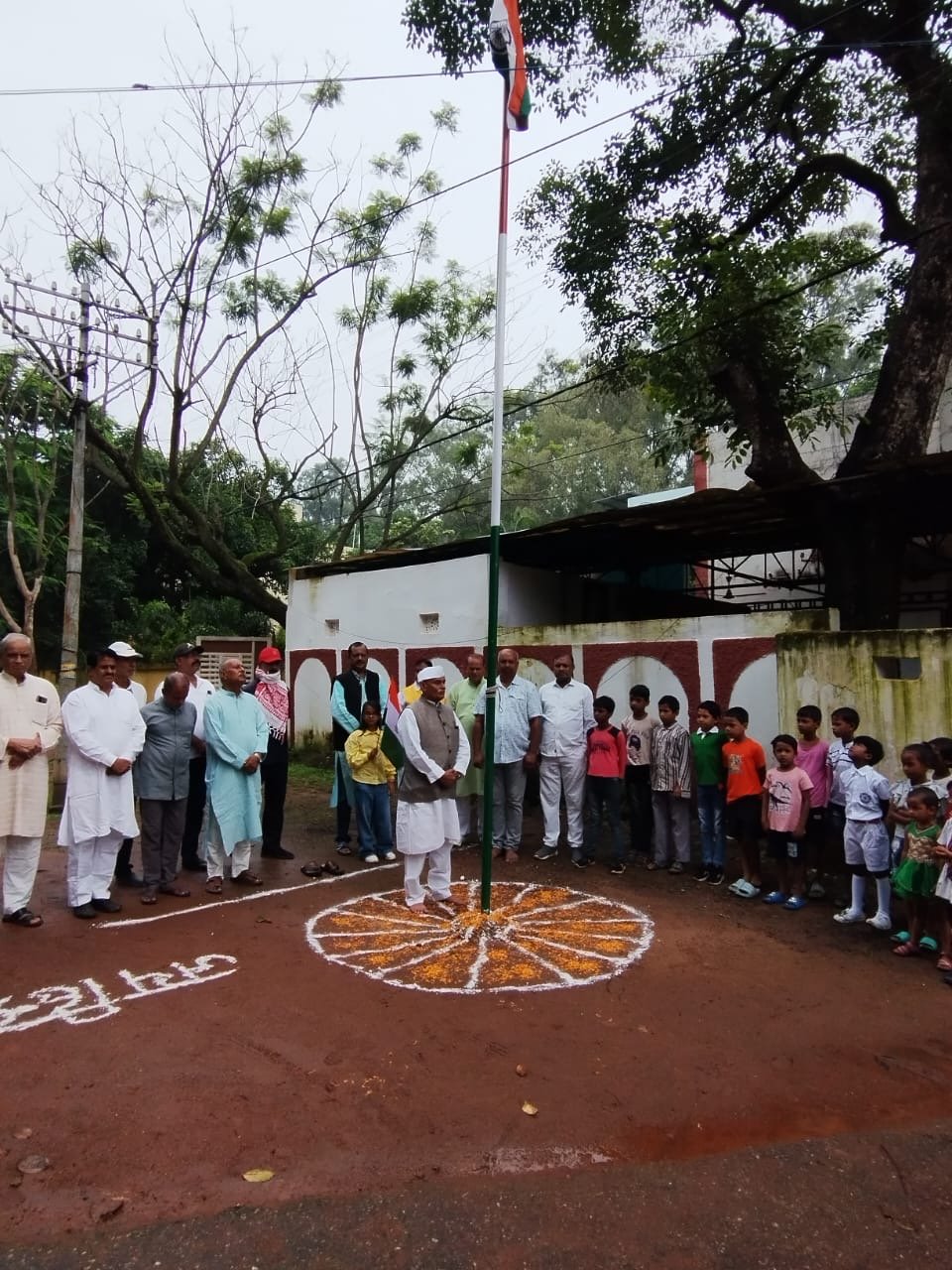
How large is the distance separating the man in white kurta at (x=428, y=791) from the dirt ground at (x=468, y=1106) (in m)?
0.99

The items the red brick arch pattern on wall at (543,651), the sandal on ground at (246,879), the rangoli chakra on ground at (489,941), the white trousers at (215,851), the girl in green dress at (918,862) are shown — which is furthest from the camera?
the red brick arch pattern on wall at (543,651)

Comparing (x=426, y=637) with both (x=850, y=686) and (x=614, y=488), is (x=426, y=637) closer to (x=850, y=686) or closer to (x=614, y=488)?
(x=850, y=686)

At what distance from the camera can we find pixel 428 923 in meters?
5.36

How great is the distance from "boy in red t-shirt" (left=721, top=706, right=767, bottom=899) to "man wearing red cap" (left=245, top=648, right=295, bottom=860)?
359cm

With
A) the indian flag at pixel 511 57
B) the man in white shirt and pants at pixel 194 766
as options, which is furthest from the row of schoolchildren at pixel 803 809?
the indian flag at pixel 511 57

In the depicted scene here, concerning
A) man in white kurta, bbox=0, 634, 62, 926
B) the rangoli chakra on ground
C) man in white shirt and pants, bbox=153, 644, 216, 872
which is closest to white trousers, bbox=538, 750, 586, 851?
the rangoli chakra on ground

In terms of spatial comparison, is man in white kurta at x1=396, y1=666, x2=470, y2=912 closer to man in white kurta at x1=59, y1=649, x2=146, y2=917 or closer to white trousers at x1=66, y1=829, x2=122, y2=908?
man in white kurta at x1=59, y1=649, x2=146, y2=917

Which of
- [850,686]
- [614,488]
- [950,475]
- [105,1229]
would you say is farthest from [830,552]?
[614,488]

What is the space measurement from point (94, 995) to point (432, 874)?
2.27 m

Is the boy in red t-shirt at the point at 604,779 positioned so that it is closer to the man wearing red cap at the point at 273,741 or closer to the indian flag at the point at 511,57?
the man wearing red cap at the point at 273,741

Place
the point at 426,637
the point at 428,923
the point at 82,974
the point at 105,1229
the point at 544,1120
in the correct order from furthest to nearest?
1. the point at 426,637
2. the point at 428,923
3. the point at 82,974
4. the point at 544,1120
5. the point at 105,1229

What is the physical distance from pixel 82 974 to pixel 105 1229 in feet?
7.22

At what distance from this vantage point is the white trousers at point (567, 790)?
280 inches

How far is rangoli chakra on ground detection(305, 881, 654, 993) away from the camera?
4523 mm
